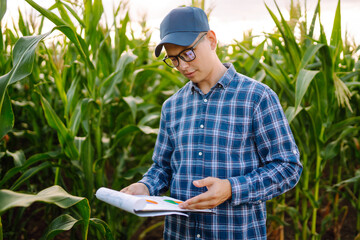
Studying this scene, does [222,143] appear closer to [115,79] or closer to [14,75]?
[14,75]

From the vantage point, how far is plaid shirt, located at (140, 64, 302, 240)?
3.36 ft

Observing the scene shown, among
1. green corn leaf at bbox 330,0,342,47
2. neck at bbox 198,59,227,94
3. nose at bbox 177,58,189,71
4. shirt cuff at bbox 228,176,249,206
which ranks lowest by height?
shirt cuff at bbox 228,176,249,206

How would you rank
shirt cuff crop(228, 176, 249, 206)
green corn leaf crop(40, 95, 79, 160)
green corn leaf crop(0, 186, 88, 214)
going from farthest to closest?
1. green corn leaf crop(40, 95, 79, 160)
2. shirt cuff crop(228, 176, 249, 206)
3. green corn leaf crop(0, 186, 88, 214)

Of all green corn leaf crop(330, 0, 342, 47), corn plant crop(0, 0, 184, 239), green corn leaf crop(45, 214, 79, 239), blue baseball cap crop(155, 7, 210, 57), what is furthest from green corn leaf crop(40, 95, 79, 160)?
green corn leaf crop(330, 0, 342, 47)

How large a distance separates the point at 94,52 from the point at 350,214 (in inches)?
96.2

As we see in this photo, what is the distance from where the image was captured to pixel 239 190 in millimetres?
989

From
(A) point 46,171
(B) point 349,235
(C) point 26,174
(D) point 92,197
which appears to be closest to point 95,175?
(D) point 92,197

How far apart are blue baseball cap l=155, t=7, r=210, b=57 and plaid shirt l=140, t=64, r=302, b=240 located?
0.18m

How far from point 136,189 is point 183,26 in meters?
0.57

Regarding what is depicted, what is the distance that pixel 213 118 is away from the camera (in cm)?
112

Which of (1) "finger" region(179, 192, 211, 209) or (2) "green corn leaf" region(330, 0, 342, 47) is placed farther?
(2) "green corn leaf" region(330, 0, 342, 47)

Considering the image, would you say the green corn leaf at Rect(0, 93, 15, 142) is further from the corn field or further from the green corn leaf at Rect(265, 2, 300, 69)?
the green corn leaf at Rect(265, 2, 300, 69)

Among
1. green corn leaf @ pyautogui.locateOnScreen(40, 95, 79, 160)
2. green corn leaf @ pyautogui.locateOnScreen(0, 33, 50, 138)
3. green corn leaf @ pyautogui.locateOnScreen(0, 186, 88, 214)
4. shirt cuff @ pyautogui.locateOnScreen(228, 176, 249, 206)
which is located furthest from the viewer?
green corn leaf @ pyautogui.locateOnScreen(40, 95, 79, 160)

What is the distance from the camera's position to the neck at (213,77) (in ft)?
3.81
